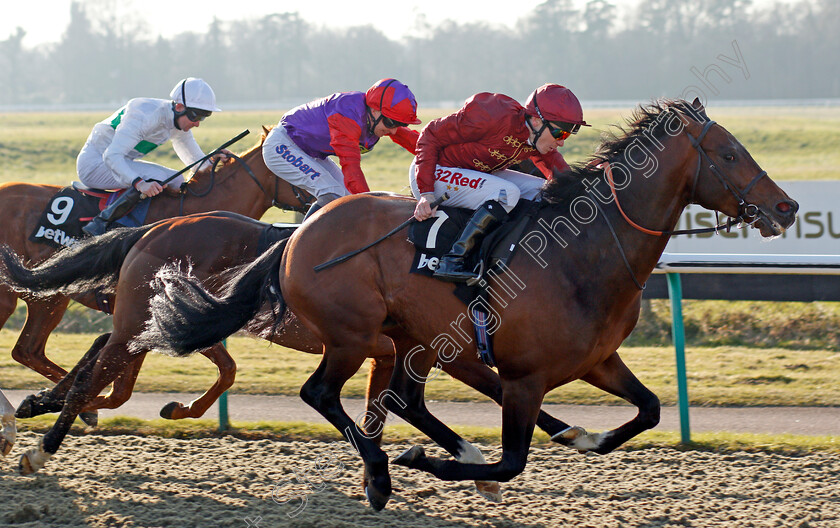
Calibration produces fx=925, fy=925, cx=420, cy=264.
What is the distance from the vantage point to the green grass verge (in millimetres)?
4559

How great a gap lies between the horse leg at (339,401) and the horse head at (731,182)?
149 centimetres

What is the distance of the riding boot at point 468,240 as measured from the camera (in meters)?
3.56

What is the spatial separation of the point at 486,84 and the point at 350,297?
187 ft

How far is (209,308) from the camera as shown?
4.08 m

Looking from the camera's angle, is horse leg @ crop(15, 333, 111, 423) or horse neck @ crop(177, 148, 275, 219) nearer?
horse leg @ crop(15, 333, 111, 423)

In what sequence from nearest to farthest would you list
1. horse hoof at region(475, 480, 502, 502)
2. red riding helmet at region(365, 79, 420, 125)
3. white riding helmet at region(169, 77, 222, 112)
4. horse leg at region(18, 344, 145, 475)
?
horse hoof at region(475, 480, 502, 502) < horse leg at region(18, 344, 145, 475) < red riding helmet at region(365, 79, 420, 125) < white riding helmet at region(169, 77, 222, 112)

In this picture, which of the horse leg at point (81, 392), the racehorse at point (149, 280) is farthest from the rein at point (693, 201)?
the horse leg at point (81, 392)

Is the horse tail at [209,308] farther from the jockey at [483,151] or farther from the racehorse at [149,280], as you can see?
the jockey at [483,151]

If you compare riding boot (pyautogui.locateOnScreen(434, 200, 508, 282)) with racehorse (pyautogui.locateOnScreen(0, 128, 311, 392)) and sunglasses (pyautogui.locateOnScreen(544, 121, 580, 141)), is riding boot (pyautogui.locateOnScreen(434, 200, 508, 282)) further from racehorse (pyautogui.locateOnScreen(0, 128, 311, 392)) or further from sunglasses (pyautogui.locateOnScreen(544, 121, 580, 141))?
racehorse (pyautogui.locateOnScreen(0, 128, 311, 392))

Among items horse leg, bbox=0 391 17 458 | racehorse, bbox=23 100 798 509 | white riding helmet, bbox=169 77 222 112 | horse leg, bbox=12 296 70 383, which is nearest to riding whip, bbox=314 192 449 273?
racehorse, bbox=23 100 798 509

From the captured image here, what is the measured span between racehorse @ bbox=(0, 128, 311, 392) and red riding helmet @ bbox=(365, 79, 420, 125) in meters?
1.12

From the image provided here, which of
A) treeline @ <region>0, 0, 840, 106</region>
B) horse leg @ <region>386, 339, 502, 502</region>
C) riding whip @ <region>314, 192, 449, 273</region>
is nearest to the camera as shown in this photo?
riding whip @ <region>314, 192, 449, 273</region>

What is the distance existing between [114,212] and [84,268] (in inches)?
30.1

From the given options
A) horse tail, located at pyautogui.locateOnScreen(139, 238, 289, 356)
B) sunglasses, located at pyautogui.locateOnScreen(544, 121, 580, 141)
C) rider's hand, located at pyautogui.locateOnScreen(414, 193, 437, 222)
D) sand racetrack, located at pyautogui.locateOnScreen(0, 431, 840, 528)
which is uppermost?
sunglasses, located at pyautogui.locateOnScreen(544, 121, 580, 141)
